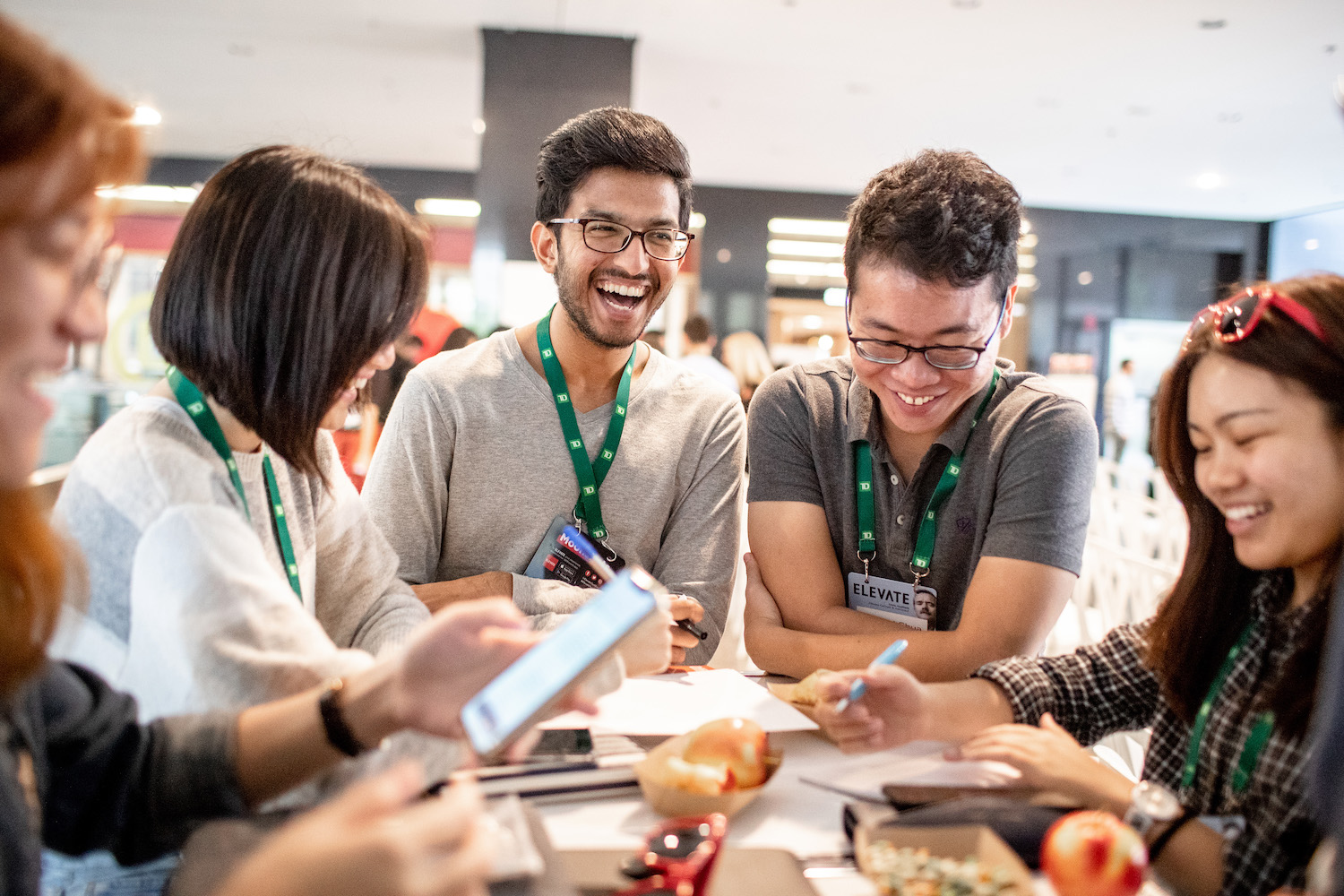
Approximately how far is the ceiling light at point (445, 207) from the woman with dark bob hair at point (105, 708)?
40.4 feet

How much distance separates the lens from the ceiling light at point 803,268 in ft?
43.7

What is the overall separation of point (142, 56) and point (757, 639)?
8648 millimetres

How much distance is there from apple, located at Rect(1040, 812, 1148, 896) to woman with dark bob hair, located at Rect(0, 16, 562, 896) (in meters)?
0.57

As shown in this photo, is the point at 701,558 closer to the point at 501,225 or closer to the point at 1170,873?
the point at 1170,873

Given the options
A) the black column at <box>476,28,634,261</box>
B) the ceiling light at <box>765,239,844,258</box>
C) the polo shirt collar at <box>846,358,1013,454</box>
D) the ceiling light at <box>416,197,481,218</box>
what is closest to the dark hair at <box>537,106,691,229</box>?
the polo shirt collar at <box>846,358,1013,454</box>

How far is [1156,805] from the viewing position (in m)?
1.03

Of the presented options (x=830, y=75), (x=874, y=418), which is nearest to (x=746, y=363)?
(x=830, y=75)

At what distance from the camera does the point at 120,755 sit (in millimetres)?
1035

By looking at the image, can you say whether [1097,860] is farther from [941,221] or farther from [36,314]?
[941,221]

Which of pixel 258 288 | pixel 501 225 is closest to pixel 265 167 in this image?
pixel 258 288

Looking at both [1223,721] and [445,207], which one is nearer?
Answer: [1223,721]

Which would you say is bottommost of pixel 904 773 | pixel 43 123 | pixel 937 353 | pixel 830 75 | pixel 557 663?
pixel 904 773

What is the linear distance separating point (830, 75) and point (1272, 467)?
7.42 metres

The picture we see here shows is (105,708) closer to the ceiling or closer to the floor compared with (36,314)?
closer to the floor
